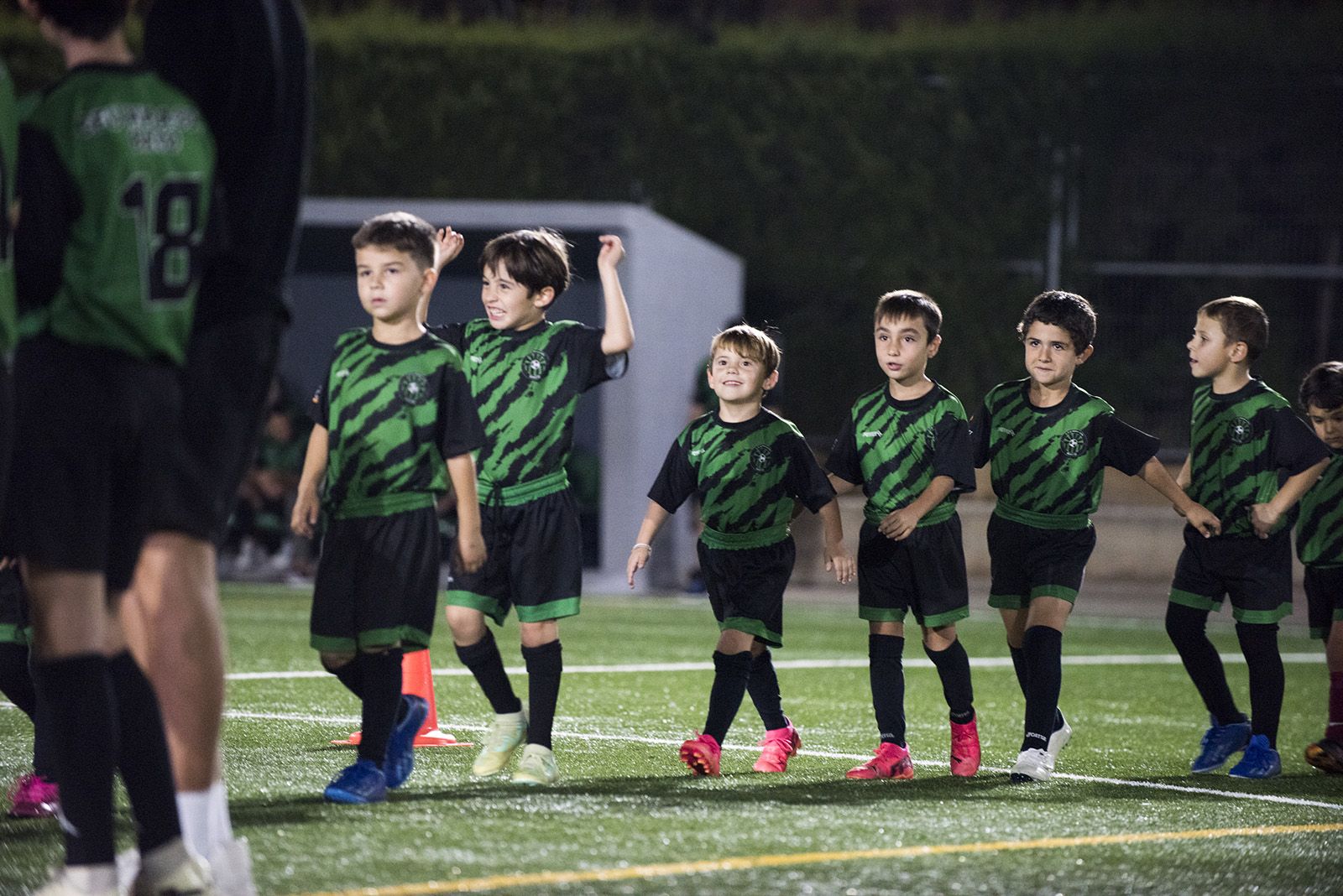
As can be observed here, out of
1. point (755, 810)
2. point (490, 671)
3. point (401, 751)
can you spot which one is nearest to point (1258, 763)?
point (755, 810)

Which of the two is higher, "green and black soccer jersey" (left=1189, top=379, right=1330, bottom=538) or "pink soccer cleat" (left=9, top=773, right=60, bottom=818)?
"green and black soccer jersey" (left=1189, top=379, right=1330, bottom=538)

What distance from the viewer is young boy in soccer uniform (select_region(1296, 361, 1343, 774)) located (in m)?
6.78

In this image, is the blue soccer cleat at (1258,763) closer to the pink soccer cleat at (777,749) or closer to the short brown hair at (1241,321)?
the short brown hair at (1241,321)

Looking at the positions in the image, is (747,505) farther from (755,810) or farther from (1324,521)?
(1324,521)

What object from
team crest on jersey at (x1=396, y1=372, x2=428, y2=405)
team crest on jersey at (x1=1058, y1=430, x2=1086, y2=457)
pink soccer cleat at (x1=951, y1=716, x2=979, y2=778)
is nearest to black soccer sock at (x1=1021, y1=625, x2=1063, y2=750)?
pink soccer cleat at (x1=951, y1=716, x2=979, y2=778)

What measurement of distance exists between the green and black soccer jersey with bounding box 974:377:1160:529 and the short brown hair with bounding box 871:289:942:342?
418 mm

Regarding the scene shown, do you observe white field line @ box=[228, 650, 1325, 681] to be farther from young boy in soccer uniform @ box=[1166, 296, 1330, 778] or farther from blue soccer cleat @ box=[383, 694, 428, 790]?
blue soccer cleat @ box=[383, 694, 428, 790]

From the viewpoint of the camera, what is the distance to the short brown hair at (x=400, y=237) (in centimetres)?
506

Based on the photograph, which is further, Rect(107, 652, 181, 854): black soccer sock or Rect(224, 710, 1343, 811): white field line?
Rect(224, 710, 1343, 811): white field line

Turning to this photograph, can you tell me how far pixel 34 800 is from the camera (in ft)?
15.3

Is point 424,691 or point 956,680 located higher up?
point 956,680

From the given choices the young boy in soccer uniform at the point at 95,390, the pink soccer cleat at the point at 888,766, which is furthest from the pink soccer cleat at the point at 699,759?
the young boy in soccer uniform at the point at 95,390

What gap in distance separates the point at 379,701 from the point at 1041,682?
2150 millimetres

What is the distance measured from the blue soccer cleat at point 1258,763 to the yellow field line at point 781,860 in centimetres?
110
